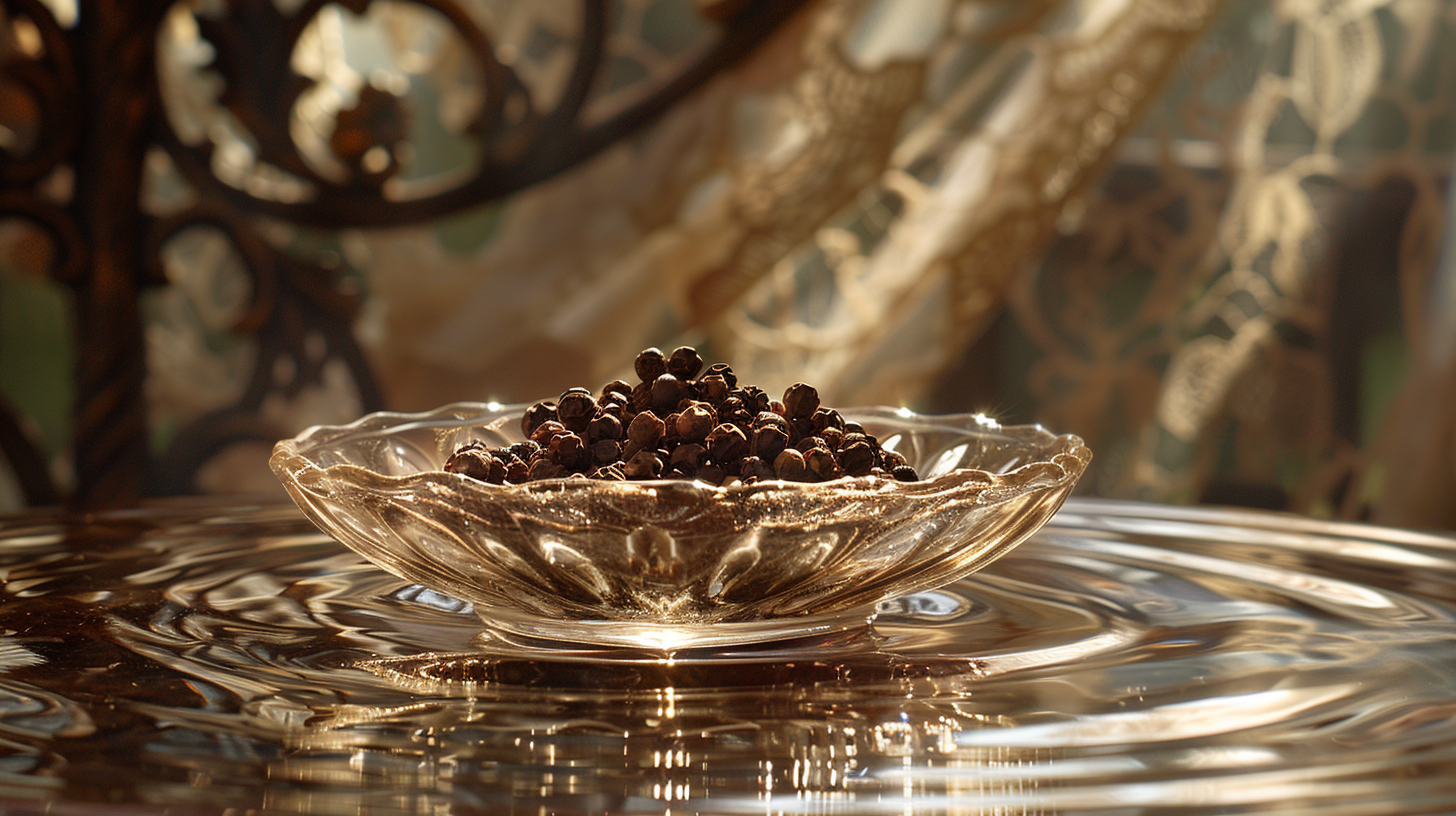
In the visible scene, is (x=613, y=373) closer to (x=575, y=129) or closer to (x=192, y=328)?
(x=575, y=129)

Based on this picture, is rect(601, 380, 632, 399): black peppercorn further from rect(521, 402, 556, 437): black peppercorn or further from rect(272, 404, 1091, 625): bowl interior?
rect(272, 404, 1091, 625): bowl interior

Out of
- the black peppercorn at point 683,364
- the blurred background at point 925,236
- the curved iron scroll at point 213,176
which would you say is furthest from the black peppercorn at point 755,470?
the blurred background at point 925,236

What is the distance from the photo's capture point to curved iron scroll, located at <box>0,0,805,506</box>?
5.17 feet

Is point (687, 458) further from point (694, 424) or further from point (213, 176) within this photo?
point (213, 176)

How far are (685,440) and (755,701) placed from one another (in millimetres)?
179

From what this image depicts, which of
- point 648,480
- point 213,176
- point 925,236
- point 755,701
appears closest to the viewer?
point 755,701

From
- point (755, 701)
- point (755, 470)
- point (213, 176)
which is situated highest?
point (213, 176)

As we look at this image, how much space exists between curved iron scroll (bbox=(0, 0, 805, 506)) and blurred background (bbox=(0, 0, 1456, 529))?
0.27 ft

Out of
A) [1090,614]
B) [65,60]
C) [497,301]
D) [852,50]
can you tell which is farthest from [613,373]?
[1090,614]

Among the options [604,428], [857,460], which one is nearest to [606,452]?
[604,428]

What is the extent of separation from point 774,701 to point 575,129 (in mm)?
1458

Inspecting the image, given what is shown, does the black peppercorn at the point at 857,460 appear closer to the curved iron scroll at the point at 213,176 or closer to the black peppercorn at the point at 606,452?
the black peppercorn at the point at 606,452

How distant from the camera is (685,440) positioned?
0.60 m

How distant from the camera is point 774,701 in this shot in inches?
17.5
